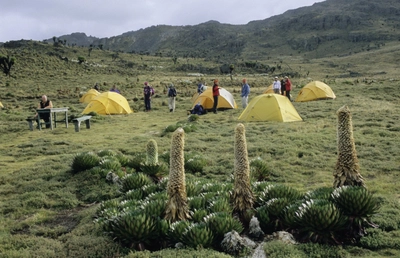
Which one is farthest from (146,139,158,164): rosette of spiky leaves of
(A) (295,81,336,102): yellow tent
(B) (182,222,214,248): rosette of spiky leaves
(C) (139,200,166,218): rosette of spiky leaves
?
(A) (295,81,336,102): yellow tent

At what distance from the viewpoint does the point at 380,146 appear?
11.6 metres

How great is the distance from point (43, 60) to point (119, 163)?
6134cm

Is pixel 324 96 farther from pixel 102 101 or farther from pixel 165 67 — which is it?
pixel 165 67

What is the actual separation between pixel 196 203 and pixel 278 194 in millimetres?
1370

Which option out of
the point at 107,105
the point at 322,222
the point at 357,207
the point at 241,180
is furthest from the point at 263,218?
the point at 107,105

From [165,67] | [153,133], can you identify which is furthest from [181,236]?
[165,67]

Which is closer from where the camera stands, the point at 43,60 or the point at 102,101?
the point at 102,101

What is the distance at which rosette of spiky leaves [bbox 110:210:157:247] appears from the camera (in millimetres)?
5133

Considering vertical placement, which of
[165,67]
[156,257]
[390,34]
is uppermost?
[390,34]

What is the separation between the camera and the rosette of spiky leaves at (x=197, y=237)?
16.0 feet

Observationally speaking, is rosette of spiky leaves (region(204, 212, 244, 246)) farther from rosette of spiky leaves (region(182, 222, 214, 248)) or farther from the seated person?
the seated person

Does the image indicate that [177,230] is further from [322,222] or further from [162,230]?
[322,222]

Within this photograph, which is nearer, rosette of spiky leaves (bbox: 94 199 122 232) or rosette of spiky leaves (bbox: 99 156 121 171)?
rosette of spiky leaves (bbox: 94 199 122 232)

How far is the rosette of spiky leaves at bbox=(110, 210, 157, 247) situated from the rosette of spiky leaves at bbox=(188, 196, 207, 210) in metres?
0.82
